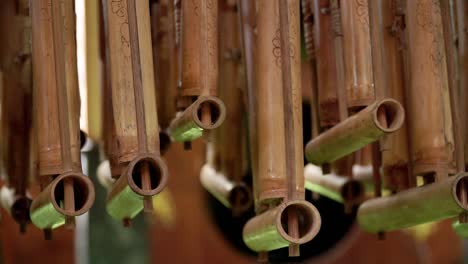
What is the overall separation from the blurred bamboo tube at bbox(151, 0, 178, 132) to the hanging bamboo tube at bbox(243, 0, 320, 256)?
0.68m

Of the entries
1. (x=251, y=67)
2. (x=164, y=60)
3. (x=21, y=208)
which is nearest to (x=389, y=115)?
(x=251, y=67)

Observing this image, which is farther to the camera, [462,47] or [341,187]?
[341,187]

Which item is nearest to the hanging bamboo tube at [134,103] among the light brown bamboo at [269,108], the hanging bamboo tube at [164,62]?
the light brown bamboo at [269,108]

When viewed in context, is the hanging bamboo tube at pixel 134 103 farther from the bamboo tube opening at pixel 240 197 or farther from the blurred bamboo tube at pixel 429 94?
the bamboo tube opening at pixel 240 197

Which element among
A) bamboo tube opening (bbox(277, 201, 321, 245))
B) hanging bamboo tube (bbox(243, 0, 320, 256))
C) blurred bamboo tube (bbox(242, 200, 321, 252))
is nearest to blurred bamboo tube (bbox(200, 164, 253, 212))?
hanging bamboo tube (bbox(243, 0, 320, 256))

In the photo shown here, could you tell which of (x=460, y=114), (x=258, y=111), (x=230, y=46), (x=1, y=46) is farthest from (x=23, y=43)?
(x=460, y=114)

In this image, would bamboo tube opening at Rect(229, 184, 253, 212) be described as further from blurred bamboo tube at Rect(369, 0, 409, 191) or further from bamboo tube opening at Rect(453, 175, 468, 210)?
bamboo tube opening at Rect(453, 175, 468, 210)

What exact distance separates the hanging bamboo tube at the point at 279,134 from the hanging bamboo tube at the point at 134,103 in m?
0.28

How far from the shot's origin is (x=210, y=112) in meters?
2.56

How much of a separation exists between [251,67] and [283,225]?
682 millimetres

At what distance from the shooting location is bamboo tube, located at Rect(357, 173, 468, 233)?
98.3 inches

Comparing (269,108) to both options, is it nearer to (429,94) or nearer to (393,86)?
(429,94)

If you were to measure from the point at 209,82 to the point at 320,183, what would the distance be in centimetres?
100

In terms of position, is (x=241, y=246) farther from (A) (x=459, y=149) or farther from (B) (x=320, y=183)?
(A) (x=459, y=149)
